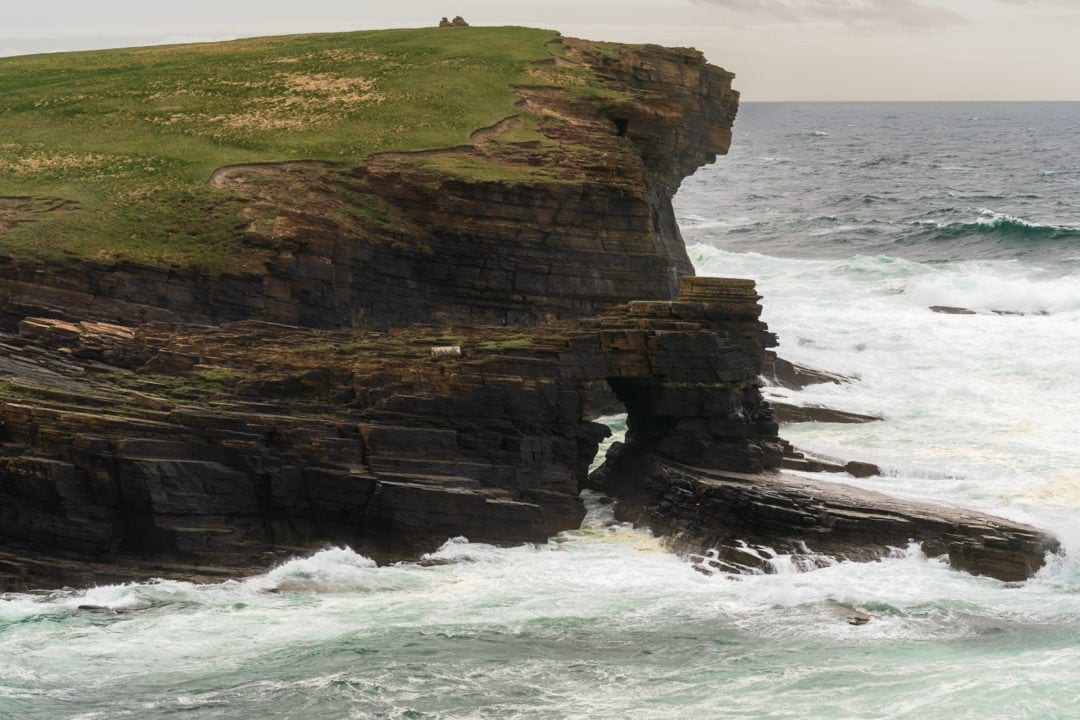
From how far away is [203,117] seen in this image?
47.6m

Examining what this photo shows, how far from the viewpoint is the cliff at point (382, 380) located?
29.0m

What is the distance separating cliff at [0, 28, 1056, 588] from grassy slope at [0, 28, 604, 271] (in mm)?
512

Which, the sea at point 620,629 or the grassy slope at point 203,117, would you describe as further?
the grassy slope at point 203,117

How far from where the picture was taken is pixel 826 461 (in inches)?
1390

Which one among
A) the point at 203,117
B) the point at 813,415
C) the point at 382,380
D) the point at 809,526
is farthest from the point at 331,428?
the point at 203,117

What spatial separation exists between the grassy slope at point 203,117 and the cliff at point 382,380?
1.68 feet

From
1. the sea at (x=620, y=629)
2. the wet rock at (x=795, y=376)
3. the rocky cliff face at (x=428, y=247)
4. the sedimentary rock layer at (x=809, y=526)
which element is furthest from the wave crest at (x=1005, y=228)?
the sedimentary rock layer at (x=809, y=526)

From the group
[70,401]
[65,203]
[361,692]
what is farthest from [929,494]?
[65,203]

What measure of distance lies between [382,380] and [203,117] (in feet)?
63.8

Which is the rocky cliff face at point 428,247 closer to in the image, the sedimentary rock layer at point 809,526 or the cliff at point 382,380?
the cliff at point 382,380

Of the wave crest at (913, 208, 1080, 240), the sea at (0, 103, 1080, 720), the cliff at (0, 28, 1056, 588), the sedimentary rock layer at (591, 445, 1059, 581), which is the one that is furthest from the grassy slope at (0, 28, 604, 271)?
the wave crest at (913, 208, 1080, 240)

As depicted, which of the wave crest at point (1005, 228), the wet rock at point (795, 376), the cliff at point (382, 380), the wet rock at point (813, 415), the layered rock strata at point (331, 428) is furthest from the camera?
the wave crest at point (1005, 228)

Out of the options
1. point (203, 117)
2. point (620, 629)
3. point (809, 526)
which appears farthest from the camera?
point (203, 117)

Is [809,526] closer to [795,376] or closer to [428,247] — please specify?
[428,247]
